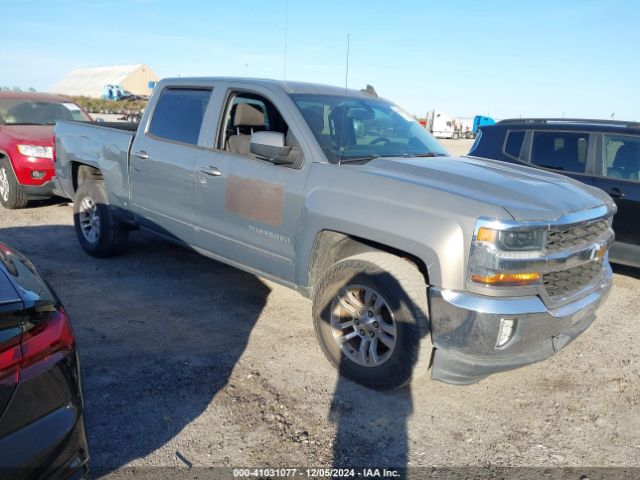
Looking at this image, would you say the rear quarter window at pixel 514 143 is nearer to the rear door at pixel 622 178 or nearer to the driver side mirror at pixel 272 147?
the rear door at pixel 622 178

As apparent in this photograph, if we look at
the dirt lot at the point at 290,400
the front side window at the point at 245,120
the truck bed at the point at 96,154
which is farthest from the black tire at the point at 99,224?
the front side window at the point at 245,120

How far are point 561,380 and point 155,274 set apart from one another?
3.96 meters

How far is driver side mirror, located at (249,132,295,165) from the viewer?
12.2ft

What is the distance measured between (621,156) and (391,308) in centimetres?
433

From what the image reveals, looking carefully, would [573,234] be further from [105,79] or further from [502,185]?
[105,79]

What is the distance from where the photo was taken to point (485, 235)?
2.84 metres

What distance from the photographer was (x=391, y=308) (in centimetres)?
320

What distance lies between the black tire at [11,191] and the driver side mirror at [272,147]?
5.68m

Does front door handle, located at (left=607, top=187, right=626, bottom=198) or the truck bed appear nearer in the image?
the truck bed

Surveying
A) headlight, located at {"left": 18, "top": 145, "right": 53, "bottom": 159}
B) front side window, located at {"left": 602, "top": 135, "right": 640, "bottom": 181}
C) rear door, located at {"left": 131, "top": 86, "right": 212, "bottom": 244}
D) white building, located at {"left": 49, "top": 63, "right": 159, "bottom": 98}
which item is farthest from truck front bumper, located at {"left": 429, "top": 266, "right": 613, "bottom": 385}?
white building, located at {"left": 49, "top": 63, "right": 159, "bottom": 98}

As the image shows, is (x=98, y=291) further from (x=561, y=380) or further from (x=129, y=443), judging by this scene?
(x=561, y=380)

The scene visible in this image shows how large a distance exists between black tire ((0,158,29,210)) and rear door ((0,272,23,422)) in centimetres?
689

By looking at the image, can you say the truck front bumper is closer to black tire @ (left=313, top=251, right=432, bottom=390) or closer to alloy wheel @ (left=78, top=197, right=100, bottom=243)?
black tire @ (left=313, top=251, right=432, bottom=390)

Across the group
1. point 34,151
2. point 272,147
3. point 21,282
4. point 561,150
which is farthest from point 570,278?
point 34,151
